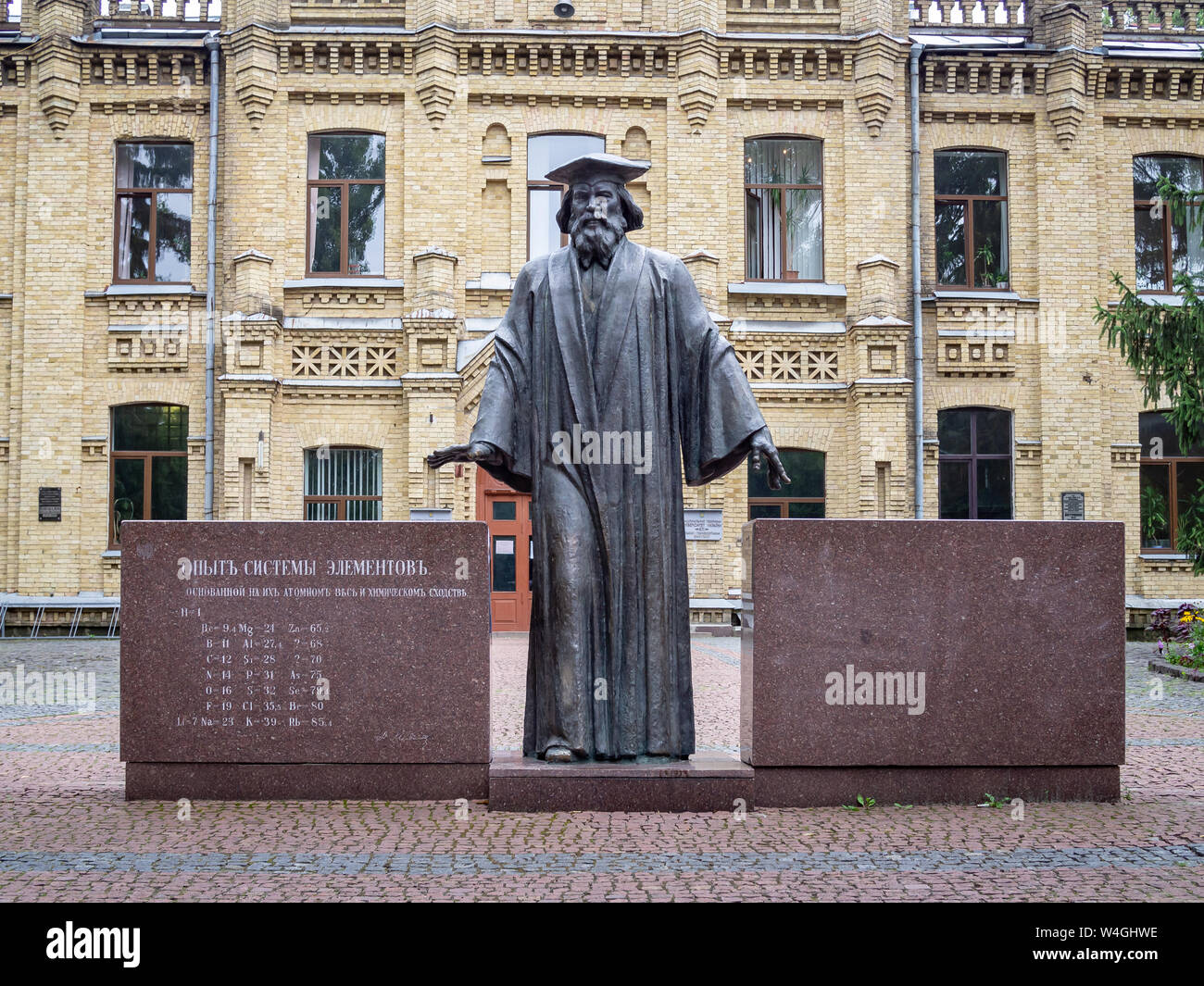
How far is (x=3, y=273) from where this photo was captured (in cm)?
1955

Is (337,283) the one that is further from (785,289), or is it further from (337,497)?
(785,289)

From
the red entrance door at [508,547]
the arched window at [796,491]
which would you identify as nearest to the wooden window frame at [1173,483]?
the arched window at [796,491]

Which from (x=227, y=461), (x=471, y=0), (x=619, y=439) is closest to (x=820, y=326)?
(x=471, y=0)

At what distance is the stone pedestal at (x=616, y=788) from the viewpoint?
547 cm

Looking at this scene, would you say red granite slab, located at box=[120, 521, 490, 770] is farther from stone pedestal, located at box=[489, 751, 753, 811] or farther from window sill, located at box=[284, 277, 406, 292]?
window sill, located at box=[284, 277, 406, 292]

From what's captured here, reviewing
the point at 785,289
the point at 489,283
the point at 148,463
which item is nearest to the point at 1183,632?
the point at 785,289

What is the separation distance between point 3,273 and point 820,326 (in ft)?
44.6

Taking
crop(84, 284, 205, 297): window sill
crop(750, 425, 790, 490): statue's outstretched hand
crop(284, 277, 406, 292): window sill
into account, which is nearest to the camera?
crop(750, 425, 790, 490): statue's outstretched hand

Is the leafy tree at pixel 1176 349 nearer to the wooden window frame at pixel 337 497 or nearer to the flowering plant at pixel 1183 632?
the flowering plant at pixel 1183 632

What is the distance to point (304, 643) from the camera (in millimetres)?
5707

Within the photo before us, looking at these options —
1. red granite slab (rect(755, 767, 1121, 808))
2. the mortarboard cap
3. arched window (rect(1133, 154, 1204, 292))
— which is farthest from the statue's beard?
arched window (rect(1133, 154, 1204, 292))

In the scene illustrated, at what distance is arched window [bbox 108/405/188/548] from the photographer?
1936 cm

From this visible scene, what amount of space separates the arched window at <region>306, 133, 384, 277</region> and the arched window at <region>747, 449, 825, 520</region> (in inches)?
289

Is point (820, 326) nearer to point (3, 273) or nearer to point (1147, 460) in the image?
point (1147, 460)
